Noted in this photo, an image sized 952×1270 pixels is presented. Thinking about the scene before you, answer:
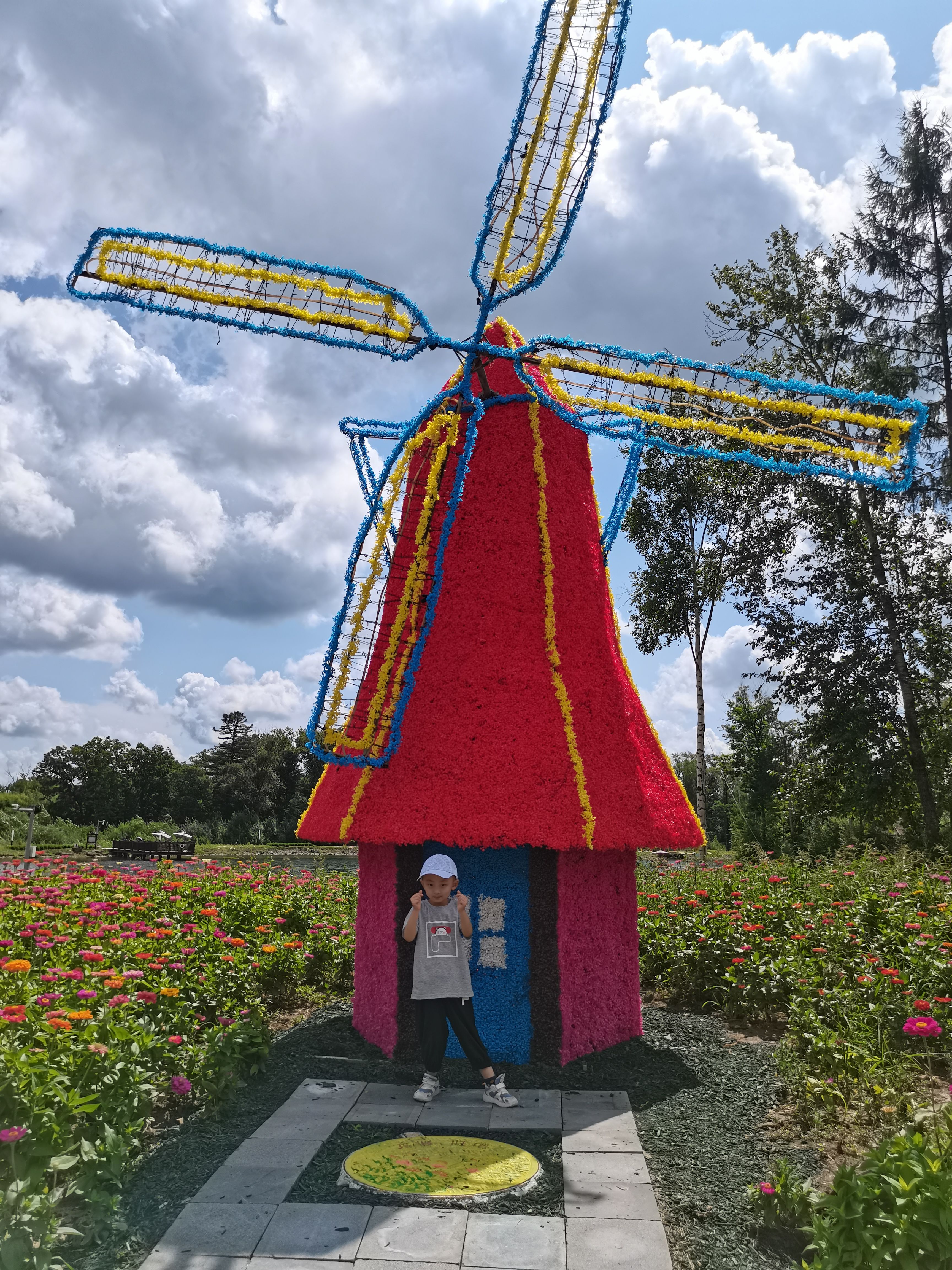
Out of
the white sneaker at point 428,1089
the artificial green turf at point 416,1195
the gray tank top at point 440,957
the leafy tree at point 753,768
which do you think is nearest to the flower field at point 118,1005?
the artificial green turf at point 416,1195

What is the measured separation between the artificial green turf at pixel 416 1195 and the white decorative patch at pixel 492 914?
1287mm

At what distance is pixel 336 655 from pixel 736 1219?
12.5ft

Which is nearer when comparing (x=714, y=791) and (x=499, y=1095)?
(x=499, y=1095)

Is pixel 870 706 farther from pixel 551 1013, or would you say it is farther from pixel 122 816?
pixel 122 816

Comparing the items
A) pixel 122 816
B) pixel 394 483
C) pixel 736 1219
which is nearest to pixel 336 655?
pixel 394 483

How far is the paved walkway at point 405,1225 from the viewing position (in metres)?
3.34

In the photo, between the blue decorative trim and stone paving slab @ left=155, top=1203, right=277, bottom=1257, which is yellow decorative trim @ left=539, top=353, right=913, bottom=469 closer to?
the blue decorative trim

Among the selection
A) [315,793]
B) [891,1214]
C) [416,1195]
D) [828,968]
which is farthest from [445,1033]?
[828,968]

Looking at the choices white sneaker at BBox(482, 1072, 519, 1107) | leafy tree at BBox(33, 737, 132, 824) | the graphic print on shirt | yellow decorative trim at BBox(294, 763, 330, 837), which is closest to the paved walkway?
white sneaker at BBox(482, 1072, 519, 1107)

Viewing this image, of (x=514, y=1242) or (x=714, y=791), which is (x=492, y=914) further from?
(x=714, y=791)

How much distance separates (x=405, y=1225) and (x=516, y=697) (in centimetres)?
304

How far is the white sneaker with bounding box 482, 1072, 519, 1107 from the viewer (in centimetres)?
501

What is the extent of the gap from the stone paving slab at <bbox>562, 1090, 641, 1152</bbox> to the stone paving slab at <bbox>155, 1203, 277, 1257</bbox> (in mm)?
1572

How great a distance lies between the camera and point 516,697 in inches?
229
